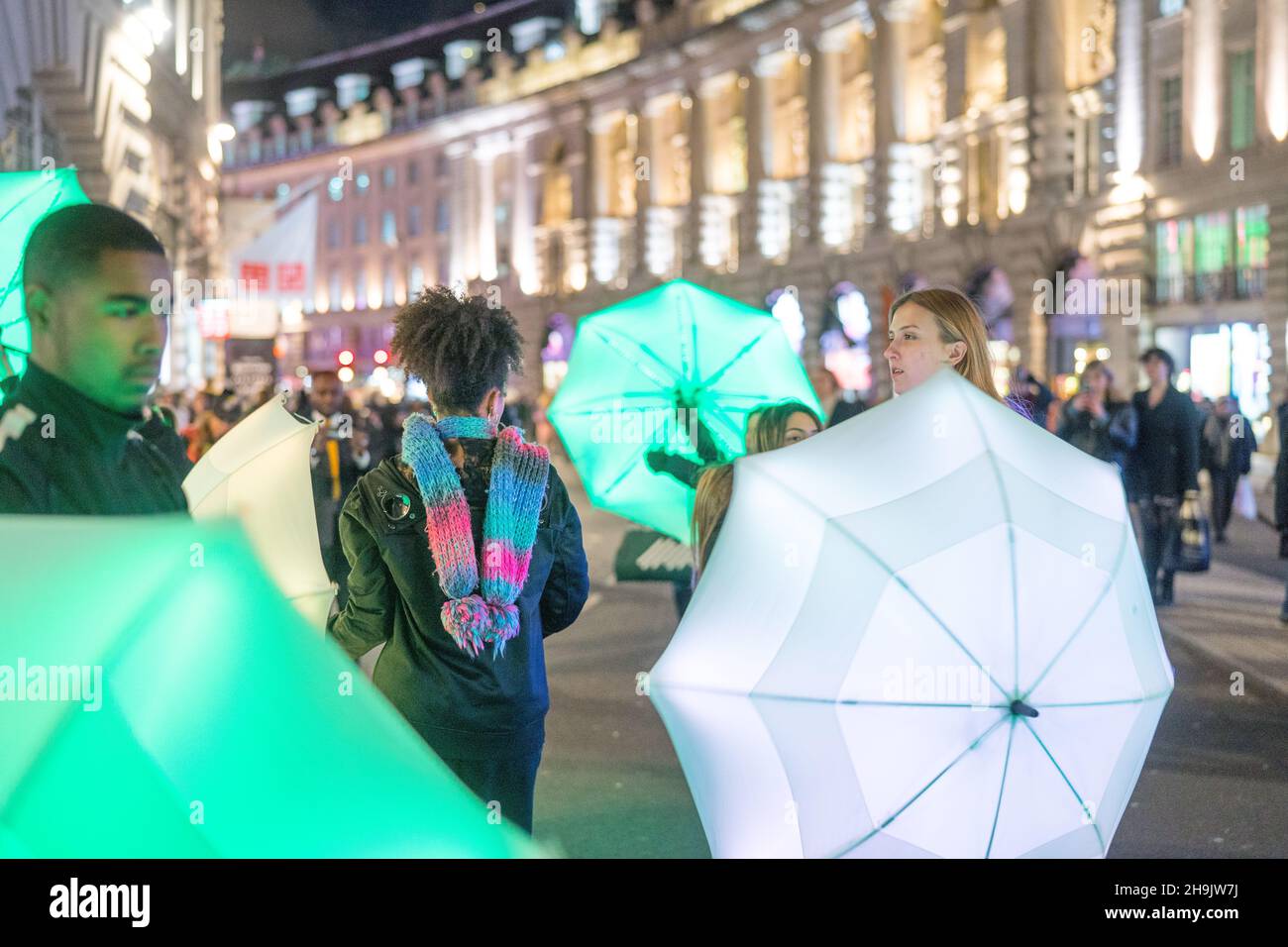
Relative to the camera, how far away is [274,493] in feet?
13.9

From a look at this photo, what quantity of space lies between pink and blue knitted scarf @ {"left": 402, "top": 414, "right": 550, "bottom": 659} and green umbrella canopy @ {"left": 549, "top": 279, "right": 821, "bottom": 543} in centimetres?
411

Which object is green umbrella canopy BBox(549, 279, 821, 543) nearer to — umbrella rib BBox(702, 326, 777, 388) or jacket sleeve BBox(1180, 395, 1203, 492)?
umbrella rib BBox(702, 326, 777, 388)

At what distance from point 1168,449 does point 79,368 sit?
11.1m

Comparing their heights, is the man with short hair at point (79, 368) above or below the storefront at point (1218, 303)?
below

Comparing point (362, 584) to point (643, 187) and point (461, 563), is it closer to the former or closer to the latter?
point (461, 563)

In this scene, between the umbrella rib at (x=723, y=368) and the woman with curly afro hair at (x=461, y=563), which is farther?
the umbrella rib at (x=723, y=368)

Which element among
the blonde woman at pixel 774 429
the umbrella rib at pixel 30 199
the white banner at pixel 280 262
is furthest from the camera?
the white banner at pixel 280 262

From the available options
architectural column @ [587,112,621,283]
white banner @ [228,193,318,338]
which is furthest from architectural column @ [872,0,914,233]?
white banner @ [228,193,318,338]

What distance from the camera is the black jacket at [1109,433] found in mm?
12938

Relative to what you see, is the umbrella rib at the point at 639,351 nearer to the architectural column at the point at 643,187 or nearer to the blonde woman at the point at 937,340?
the blonde woman at the point at 937,340

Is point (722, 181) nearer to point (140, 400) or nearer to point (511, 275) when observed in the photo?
point (511, 275)

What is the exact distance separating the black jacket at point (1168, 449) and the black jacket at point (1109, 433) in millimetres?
116

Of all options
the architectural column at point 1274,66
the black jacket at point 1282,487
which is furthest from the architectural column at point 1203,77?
the black jacket at point 1282,487

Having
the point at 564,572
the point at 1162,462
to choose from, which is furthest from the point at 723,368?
the point at 1162,462
